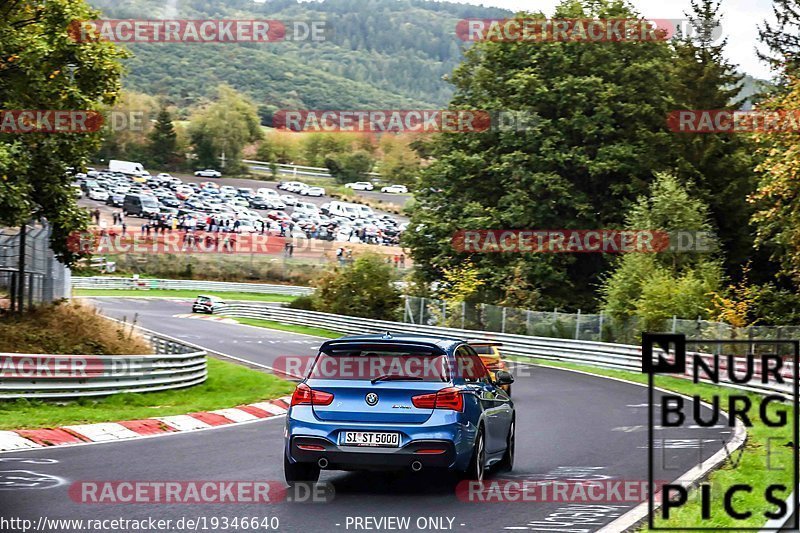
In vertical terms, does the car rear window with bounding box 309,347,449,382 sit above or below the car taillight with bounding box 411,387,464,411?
above

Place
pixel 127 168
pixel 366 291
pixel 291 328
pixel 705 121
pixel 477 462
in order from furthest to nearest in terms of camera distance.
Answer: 1. pixel 127 168
2. pixel 291 328
3. pixel 705 121
4. pixel 366 291
5. pixel 477 462

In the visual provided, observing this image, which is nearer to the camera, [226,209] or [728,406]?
[728,406]

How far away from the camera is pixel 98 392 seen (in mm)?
22250

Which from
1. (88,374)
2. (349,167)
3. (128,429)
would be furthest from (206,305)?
(349,167)

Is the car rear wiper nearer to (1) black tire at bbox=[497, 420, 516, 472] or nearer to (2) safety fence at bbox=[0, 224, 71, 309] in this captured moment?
(1) black tire at bbox=[497, 420, 516, 472]

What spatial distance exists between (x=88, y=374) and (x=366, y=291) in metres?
33.6

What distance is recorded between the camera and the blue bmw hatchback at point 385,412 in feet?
35.9

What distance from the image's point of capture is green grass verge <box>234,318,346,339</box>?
2119 inches

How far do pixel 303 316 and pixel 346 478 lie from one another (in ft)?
153

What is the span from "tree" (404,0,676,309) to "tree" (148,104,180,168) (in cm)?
9200

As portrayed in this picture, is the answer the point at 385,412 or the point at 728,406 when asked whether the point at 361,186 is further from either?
the point at 728,406

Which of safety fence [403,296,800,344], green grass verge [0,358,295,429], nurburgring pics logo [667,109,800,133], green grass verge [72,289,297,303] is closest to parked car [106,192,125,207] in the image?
green grass verge [72,289,297,303]

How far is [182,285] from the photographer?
3401 inches

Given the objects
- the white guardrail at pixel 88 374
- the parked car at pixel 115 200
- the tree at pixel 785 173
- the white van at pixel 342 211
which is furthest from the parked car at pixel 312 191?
the white guardrail at pixel 88 374
